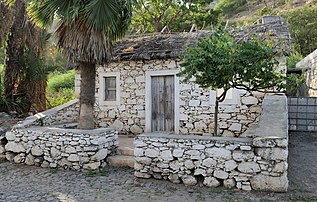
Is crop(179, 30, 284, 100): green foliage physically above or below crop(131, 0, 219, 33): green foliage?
below

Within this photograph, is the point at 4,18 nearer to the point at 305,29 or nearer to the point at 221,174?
the point at 221,174

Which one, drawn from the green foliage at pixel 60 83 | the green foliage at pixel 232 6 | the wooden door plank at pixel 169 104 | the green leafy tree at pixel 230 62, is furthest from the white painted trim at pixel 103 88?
the green foliage at pixel 232 6

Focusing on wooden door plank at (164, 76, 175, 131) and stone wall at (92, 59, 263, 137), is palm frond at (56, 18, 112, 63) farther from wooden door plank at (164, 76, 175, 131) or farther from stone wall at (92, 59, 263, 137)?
wooden door plank at (164, 76, 175, 131)

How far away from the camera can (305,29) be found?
70.5ft

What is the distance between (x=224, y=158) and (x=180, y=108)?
12.5 feet

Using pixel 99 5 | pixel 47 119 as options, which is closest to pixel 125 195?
pixel 99 5

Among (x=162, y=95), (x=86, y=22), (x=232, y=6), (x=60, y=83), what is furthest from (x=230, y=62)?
(x=232, y=6)

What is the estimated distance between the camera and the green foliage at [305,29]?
810 inches

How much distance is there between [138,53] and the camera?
8.93 m

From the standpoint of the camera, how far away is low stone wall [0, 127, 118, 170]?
6.25 m

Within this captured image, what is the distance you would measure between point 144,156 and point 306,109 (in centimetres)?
543

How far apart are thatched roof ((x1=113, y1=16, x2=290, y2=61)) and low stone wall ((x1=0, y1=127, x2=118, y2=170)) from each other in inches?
123

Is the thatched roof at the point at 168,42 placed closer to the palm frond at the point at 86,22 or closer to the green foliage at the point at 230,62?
the palm frond at the point at 86,22

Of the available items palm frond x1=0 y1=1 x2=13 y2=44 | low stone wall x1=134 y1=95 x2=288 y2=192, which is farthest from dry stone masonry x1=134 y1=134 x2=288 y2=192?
palm frond x1=0 y1=1 x2=13 y2=44
